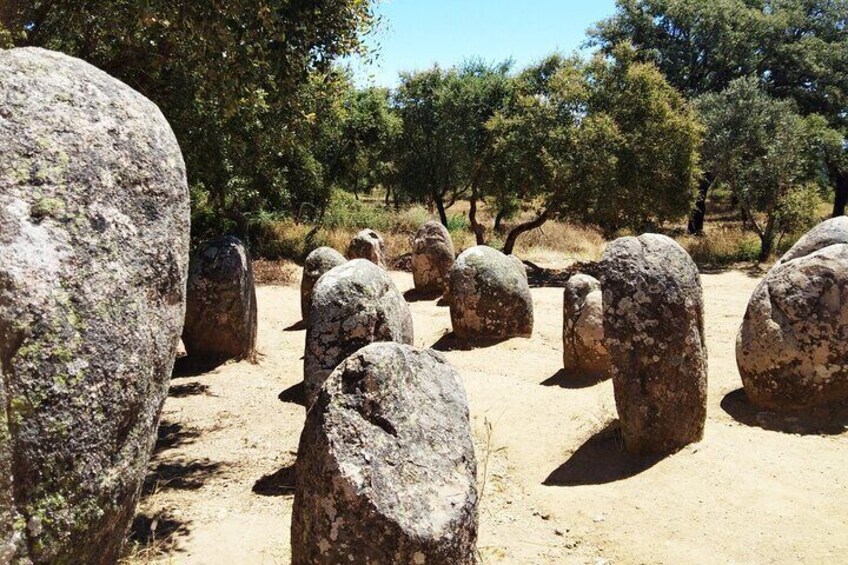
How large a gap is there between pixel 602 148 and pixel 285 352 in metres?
11.2

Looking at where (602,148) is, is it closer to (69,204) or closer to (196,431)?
(196,431)

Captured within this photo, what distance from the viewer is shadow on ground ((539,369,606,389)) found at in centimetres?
906

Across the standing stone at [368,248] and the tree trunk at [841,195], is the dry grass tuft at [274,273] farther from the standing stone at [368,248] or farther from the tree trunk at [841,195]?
the tree trunk at [841,195]

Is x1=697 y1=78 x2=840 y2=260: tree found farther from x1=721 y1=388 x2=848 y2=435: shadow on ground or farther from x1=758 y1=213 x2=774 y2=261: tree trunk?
x1=721 y1=388 x2=848 y2=435: shadow on ground

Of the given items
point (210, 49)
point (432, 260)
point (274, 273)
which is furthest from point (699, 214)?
point (210, 49)

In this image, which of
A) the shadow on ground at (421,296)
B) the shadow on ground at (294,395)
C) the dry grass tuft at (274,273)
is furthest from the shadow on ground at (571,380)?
the dry grass tuft at (274,273)

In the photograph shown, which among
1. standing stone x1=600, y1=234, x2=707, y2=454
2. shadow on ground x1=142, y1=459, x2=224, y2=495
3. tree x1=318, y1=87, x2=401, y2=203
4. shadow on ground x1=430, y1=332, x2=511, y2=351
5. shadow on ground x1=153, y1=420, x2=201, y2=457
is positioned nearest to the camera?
shadow on ground x1=142, y1=459, x2=224, y2=495

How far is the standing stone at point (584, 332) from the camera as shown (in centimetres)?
912

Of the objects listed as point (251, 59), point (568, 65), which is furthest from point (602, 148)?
point (251, 59)

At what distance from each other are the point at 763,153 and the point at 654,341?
18.9m

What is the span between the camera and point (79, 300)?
267 centimetres

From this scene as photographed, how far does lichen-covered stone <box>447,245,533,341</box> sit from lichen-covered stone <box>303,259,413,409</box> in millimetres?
4855

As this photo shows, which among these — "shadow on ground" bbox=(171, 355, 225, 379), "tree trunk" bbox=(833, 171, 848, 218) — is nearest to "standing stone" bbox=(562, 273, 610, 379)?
"shadow on ground" bbox=(171, 355, 225, 379)

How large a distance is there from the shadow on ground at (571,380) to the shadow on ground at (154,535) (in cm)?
539
